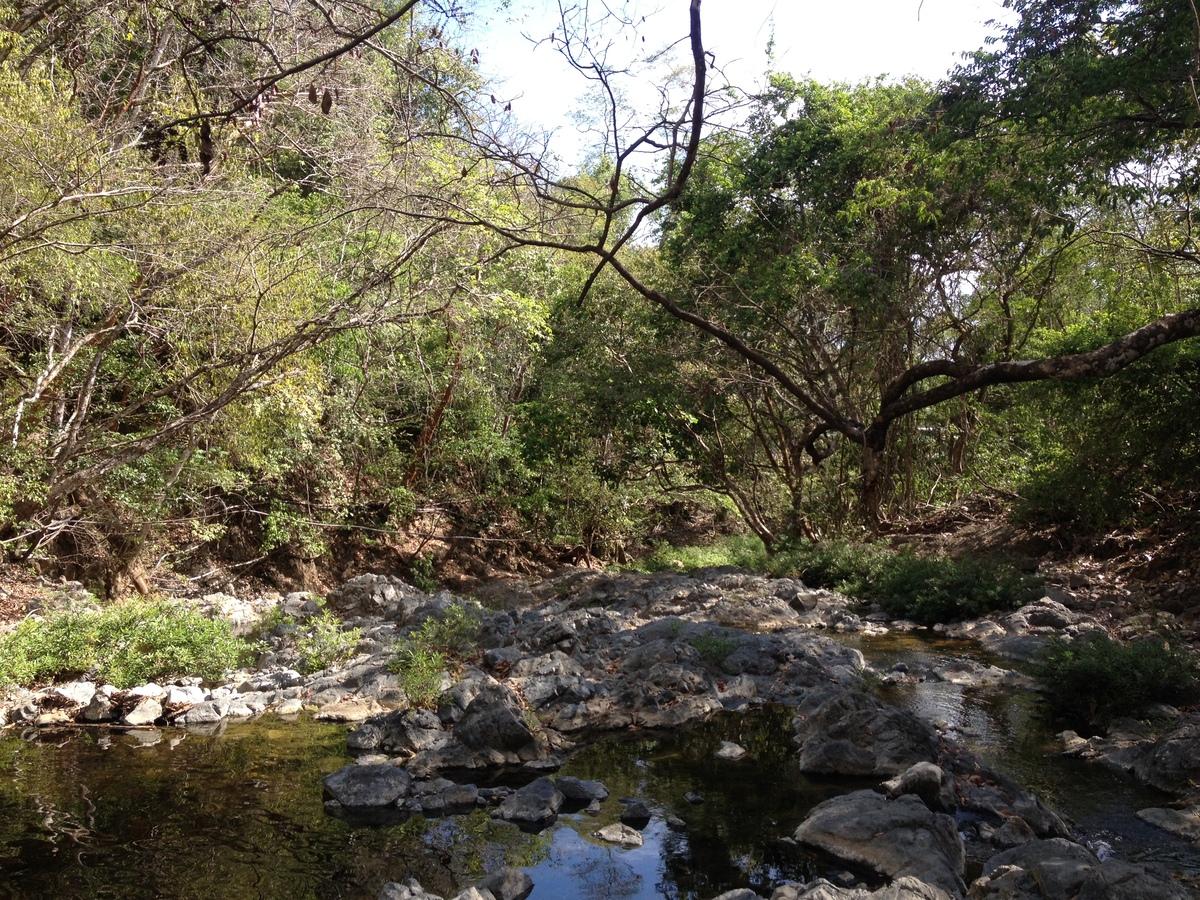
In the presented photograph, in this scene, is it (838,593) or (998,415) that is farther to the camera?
(998,415)

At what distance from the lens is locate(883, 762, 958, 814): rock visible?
526 centimetres

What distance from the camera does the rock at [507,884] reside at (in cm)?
428

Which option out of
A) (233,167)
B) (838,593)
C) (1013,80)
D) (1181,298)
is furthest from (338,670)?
(1181,298)

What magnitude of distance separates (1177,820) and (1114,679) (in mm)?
2303

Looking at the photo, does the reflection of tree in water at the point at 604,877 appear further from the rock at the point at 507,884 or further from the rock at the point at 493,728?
the rock at the point at 493,728

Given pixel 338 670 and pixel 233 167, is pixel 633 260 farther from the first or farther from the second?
pixel 338 670

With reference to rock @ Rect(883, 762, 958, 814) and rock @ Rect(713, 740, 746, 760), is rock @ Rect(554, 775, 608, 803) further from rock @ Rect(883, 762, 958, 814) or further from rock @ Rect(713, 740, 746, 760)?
rock @ Rect(883, 762, 958, 814)

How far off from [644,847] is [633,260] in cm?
1533

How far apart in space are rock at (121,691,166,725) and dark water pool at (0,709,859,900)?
13.4 inches

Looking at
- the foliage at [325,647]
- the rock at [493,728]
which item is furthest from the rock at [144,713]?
the rock at [493,728]

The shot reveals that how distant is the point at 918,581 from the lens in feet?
41.3

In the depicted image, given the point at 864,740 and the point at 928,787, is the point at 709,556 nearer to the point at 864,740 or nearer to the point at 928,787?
the point at 864,740

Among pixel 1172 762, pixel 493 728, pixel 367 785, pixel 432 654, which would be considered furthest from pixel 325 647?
pixel 1172 762

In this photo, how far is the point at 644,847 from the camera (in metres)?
4.93
